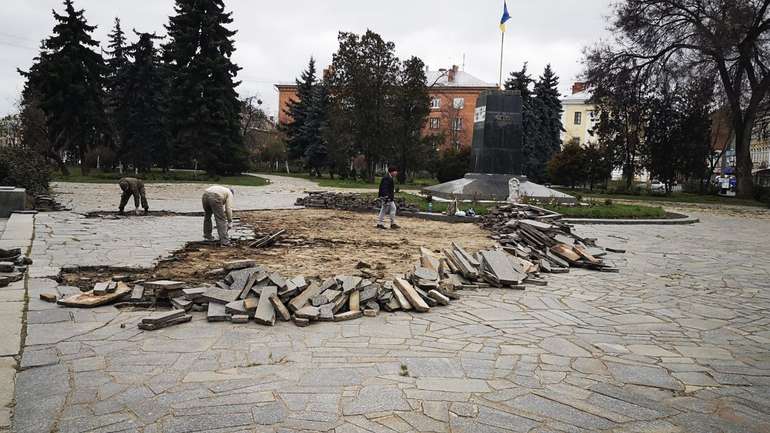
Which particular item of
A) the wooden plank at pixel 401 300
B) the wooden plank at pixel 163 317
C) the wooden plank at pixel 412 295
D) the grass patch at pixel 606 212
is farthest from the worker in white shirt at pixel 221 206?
the grass patch at pixel 606 212

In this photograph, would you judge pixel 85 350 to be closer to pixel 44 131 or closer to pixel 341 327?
pixel 341 327

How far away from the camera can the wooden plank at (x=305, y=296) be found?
206 inches

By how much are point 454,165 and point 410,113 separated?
20.7 feet

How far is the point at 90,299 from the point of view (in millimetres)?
5324

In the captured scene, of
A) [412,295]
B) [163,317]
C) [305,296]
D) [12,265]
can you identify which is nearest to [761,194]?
[412,295]

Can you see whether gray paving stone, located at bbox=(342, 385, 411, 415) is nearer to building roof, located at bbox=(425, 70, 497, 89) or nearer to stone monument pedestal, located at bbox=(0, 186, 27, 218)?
stone monument pedestal, located at bbox=(0, 186, 27, 218)

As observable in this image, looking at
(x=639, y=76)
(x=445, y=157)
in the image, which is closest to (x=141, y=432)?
(x=639, y=76)

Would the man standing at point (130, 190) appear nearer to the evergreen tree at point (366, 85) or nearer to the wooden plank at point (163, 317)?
the wooden plank at point (163, 317)

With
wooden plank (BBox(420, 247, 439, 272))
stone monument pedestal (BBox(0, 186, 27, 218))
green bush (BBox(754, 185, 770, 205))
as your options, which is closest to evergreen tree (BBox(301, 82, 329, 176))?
green bush (BBox(754, 185, 770, 205))

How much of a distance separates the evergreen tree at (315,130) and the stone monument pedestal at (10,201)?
126 ft

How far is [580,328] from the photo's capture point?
16.9 feet

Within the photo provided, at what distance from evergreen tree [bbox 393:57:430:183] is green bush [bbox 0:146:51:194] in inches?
1079

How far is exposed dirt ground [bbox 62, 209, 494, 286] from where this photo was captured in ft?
23.8

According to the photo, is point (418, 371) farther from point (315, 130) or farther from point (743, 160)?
point (315, 130)
